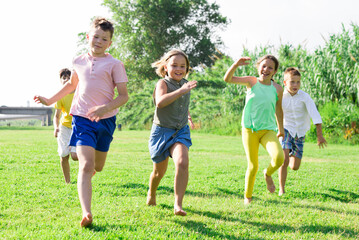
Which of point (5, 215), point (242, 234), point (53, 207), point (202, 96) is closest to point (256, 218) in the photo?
point (242, 234)

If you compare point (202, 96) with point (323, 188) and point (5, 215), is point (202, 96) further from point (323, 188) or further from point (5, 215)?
point (5, 215)

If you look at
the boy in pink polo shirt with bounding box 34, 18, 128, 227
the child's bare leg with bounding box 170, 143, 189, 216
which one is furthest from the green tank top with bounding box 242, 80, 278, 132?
the boy in pink polo shirt with bounding box 34, 18, 128, 227

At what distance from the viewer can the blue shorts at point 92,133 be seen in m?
3.82

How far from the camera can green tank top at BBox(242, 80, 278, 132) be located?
16.4 feet

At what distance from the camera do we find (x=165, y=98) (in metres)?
4.02

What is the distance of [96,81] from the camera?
394 centimetres

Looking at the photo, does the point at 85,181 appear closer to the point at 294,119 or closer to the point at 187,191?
the point at 187,191

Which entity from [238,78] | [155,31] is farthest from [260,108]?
[155,31]

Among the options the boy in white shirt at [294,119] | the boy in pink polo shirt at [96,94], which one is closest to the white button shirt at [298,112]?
the boy in white shirt at [294,119]

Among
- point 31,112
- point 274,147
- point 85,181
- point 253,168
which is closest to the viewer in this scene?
point 85,181

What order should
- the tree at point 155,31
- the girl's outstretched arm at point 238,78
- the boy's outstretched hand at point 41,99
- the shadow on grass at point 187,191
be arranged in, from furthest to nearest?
the tree at point 155,31, the shadow on grass at point 187,191, the girl's outstretched arm at point 238,78, the boy's outstretched hand at point 41,99

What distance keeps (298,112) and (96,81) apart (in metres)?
3.35

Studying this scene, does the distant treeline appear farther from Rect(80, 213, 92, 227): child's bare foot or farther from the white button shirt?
Rect(80, 213, 92, 227): child's bare foot

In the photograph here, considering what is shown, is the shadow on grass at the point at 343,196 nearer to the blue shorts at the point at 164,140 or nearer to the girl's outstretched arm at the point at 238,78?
the girl's outstretched arm at the point at 238,78
